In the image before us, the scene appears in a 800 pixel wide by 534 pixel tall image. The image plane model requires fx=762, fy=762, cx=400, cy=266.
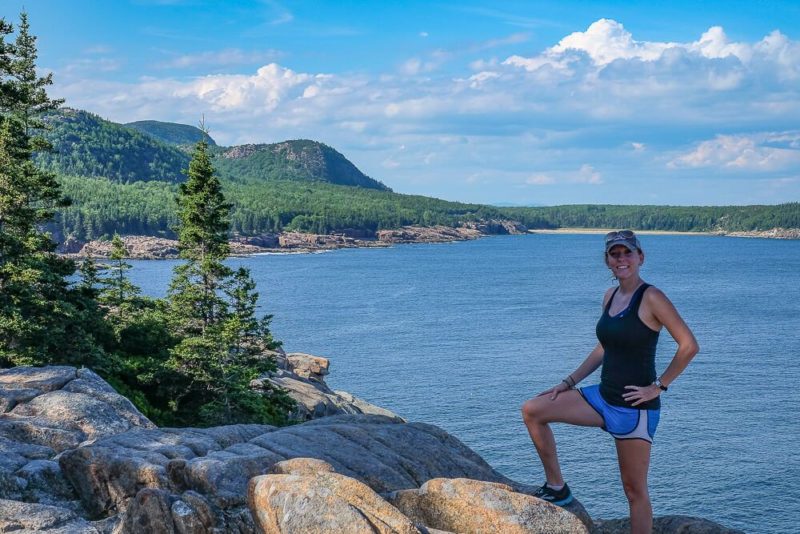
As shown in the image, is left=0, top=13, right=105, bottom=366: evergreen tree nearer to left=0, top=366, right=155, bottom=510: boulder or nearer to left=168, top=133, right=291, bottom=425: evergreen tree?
left=168, top=133, right=291, bottom=425: evergreen tree

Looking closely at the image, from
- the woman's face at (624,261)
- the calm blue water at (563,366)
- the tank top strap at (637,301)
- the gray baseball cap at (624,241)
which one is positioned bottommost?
the calm blue water at (563,366)

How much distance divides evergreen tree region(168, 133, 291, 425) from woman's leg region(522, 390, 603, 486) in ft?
92.4

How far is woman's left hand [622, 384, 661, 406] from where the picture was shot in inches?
344

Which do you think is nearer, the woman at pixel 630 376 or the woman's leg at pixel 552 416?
the woman at pixel 630 376

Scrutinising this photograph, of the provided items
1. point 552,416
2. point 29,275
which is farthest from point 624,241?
point 29,275

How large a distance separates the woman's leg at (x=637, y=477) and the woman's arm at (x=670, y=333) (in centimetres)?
58

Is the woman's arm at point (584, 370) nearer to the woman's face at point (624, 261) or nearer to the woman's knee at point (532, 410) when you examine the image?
the woman's knee at point (532, 410)

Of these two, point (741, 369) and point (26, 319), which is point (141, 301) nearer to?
point (26, 319)

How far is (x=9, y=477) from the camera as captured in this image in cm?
1217

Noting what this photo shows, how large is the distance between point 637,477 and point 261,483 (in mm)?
4389

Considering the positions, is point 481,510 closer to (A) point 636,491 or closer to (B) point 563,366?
(A) point 636,491

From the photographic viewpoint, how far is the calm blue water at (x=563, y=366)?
4409 centimetres

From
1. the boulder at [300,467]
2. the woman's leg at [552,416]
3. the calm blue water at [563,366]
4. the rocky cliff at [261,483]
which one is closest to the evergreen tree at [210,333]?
the calm blue water at [563,366]

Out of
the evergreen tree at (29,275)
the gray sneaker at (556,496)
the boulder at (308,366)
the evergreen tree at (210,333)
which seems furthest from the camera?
the boulder at (308,366)
